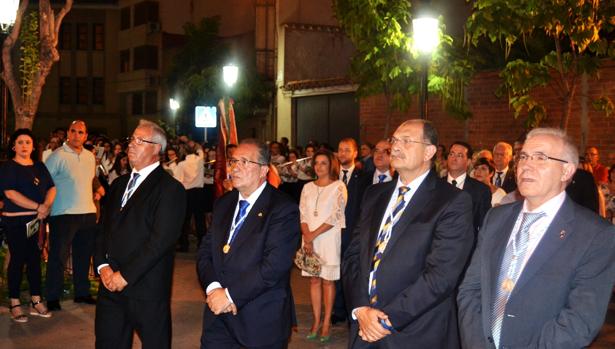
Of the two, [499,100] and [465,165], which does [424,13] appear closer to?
[465,165]

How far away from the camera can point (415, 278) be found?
5.15 metres

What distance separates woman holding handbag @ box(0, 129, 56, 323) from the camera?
947cm

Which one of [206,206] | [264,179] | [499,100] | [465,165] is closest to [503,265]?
[264,179]

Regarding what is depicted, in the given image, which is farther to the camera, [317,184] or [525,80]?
[525,80]

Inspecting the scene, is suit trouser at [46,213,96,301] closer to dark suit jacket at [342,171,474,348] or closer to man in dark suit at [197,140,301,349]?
man in dark suit at [197,140,301,349]

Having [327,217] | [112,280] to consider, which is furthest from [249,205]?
[327,217]

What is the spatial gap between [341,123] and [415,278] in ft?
69.0

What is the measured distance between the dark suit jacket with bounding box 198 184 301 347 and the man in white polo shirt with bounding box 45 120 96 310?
4687 mm

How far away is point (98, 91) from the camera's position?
5744cm

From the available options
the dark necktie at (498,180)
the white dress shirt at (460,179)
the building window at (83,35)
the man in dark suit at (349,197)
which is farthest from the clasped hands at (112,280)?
the building window at (83,35)

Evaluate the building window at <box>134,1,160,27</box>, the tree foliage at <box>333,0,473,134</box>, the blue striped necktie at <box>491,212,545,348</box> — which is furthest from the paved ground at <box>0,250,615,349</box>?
the building window at <box>134,1,160,27</box>

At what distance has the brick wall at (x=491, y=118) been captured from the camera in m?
16.0

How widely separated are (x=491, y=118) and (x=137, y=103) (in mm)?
38752

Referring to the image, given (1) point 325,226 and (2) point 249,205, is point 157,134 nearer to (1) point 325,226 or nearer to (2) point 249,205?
(2) point 249,205
